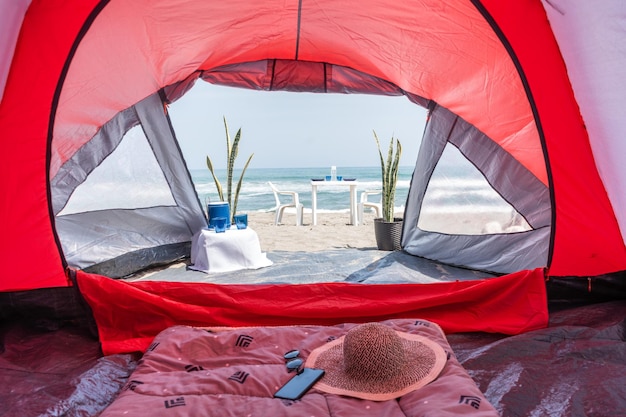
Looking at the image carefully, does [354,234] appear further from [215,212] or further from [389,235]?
[215,212]

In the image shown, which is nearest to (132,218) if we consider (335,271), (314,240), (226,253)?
(226,253)

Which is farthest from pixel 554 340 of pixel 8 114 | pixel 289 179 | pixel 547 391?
pixel 289 179

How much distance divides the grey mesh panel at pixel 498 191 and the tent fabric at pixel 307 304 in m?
0.50

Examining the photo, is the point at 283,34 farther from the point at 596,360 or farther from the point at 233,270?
the point at 596,360

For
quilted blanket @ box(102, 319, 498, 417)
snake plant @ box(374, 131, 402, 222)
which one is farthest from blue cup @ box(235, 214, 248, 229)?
quilted blanket @ box(102, 319, 498, 417)

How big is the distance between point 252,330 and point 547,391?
103 cm

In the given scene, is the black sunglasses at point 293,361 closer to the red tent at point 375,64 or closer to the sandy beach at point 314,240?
the red tent at point 375,64

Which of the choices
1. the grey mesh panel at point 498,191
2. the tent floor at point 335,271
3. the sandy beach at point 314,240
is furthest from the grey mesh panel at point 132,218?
the grey mesh panel at point 498,191

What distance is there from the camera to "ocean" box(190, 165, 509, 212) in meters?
3.04

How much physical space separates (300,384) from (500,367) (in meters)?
0.74

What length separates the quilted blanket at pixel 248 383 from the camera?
125cm

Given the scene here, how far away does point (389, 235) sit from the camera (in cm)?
398

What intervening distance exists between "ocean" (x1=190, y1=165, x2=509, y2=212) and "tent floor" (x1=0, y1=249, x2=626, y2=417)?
1022 millimetres

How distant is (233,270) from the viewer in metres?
3.18
